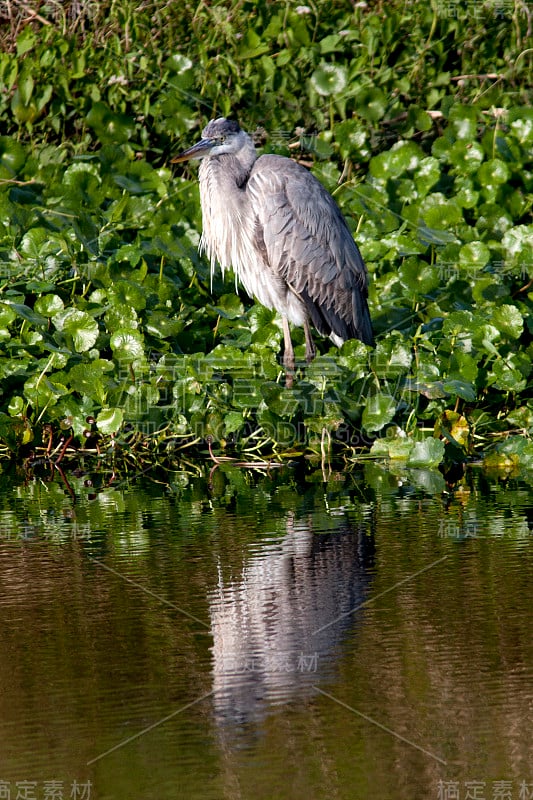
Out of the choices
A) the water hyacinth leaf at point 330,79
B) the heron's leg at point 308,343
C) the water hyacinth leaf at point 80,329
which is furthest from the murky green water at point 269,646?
the water hyacinth leaf at point 330,79

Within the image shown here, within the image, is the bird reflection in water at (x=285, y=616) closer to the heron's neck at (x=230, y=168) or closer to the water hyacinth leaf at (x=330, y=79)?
the heron's neck at (x=230, y=168)

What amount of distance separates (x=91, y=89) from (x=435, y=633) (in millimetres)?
6197

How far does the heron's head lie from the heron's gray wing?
6.7 inches

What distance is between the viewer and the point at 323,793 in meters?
2.36

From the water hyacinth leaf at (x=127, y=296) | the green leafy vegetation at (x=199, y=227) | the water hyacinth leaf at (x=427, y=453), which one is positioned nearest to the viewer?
the water hyacinth leaf at (x=427, y=453)

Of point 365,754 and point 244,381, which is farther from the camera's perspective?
point 244,381

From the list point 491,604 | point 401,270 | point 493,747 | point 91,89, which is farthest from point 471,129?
point 493,747

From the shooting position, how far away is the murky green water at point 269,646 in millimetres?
2467

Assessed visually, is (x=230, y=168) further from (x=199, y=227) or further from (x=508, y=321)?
(x=508, y=321)

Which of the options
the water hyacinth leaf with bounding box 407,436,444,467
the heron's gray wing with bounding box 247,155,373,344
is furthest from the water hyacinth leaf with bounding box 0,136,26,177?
the water hyacinth leaf with bounding box 407,436,444,467

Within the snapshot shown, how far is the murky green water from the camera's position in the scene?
2467mm

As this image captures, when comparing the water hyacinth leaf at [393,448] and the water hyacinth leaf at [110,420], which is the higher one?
the water hyacinth leaf at [110,420]

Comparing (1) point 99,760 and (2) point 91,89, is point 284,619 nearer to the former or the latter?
(1) point 99,760

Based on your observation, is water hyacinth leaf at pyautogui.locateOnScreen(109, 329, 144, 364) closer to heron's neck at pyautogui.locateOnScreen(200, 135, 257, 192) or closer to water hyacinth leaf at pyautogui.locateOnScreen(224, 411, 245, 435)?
water hyacinth leaf at pyautogui.locateOnScreen(224, 411, 245, 435)
